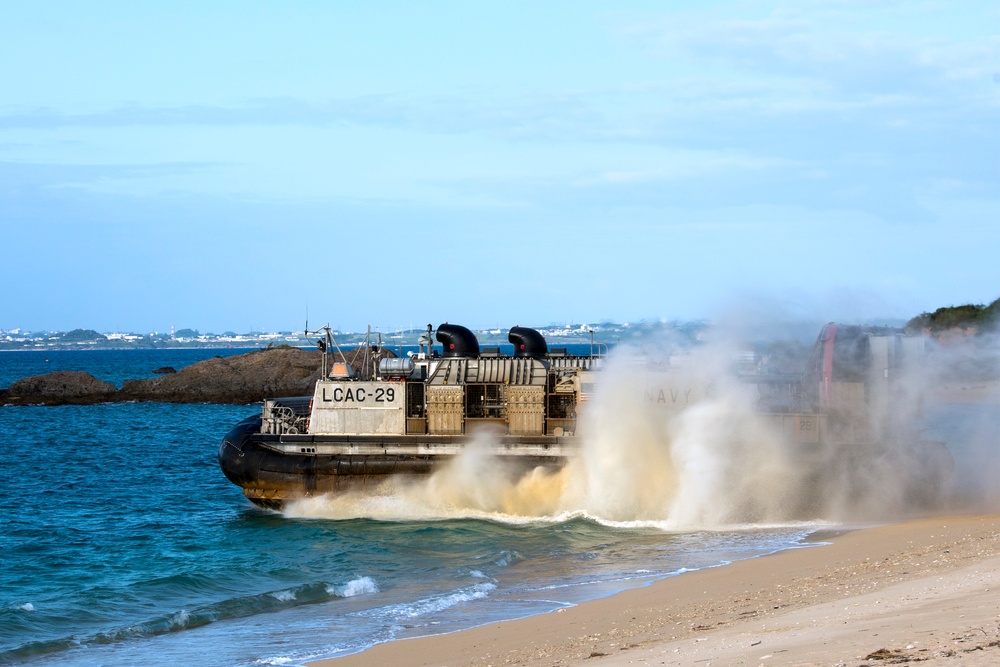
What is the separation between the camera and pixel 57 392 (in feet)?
240

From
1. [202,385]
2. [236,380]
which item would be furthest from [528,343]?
[202,385]

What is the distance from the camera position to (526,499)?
22.8m

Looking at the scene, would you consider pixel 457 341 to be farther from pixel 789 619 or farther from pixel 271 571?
pixel 789 619

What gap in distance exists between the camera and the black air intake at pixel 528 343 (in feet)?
88.1

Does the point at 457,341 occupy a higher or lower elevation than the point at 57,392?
higher

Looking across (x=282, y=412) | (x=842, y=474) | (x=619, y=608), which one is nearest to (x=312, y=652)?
(x=619, y=608)

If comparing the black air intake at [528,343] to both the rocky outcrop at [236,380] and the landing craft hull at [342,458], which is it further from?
the rocky outcrop at [236,380]

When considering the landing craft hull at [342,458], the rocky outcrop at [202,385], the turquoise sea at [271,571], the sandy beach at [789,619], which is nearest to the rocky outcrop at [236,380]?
the rocky outcrop at [202,385]

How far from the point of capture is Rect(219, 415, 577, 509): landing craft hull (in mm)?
23078

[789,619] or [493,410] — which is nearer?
[789,619]

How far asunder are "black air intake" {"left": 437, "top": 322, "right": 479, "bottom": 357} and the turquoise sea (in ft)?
15.9

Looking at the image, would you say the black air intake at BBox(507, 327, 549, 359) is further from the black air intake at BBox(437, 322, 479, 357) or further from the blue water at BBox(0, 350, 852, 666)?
the blue water at BBox(0, 350, 852, 666)

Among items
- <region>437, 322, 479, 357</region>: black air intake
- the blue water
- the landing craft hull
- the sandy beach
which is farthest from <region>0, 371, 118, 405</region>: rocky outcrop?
the sandy beach

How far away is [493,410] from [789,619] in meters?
14.4
